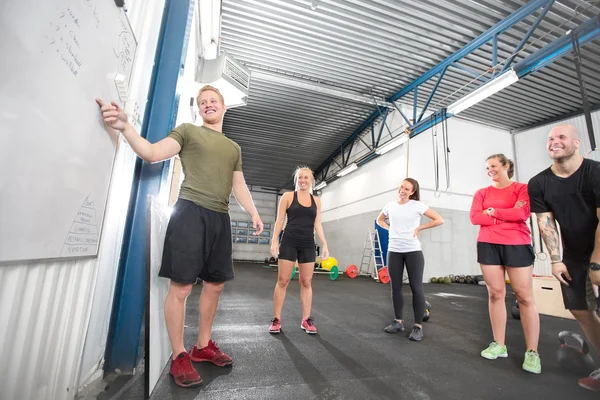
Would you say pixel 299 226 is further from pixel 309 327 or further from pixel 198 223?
pixel 198 223

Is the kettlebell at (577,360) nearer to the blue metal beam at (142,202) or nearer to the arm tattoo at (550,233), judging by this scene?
the arm tattoo at (550,233)

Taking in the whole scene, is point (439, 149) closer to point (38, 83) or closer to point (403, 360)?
point (403, 360)

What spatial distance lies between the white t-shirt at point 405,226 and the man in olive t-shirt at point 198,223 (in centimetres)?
152

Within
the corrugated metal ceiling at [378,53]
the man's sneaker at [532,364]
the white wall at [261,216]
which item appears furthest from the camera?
the white wall at [261,216]

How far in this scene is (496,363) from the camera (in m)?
1.88

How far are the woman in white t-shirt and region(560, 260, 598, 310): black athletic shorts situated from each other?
2.96ft

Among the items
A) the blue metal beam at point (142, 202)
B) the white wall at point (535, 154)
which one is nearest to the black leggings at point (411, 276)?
the blue metal beam at point (142, 202)

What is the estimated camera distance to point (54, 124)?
2.64 feet

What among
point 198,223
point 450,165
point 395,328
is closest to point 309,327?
point 395,328

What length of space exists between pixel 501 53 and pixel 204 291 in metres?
6.40

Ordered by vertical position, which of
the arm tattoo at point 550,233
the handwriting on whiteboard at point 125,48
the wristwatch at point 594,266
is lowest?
the wristwatch at point 594,266

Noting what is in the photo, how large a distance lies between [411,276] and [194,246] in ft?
5.98

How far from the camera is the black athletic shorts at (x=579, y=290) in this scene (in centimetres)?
153

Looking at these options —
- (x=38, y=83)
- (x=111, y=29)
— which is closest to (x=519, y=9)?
(x=111, y=29)
